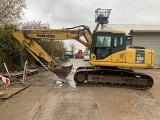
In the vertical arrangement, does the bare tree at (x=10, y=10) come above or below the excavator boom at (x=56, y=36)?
above

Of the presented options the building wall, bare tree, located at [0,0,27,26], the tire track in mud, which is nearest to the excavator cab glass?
the tire track in mud

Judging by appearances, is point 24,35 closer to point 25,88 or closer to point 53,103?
point 25,88

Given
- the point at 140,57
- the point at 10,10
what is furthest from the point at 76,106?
the point at 10,10

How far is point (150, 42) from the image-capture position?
1281 inches

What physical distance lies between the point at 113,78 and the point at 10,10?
15.0 m

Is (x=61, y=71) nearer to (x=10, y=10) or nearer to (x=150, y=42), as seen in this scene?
(x=10, y=10)

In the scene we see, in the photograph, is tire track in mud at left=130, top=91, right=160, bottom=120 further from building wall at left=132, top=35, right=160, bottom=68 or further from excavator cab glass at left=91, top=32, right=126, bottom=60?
building wall at left=132, top=35, right=160, bottom=68

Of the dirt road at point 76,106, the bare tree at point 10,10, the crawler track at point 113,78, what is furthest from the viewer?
the bare tree at point 10,10

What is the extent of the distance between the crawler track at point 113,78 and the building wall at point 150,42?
16624 millimetres

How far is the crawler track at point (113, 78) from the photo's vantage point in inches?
630

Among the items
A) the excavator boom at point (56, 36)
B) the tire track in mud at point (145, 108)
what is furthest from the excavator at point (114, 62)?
the tire track in mud at point (145, 108)

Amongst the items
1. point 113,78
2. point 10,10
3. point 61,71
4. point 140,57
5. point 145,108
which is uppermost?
Answer: point 10,10

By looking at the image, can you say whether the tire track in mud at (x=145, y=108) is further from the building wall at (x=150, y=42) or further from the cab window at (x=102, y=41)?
the building wall at (x=150, y=42)

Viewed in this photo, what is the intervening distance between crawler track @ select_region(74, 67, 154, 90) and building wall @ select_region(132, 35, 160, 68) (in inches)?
654
